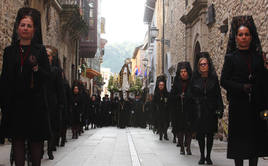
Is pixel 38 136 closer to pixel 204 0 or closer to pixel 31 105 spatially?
pixel 31 105

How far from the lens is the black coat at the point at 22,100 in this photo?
4543mm

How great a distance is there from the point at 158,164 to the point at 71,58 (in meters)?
22.4

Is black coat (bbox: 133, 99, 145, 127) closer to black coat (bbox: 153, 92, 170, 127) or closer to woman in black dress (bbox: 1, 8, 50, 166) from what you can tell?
black coat (bbox: 153, 92, 170, 127)

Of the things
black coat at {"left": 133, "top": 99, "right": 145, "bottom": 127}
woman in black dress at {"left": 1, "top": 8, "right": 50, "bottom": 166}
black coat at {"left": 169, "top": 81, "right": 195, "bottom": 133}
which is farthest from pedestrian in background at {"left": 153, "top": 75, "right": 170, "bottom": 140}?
black coat at {"left": 133, "top": 99, "right": 145, "bottom": 127}

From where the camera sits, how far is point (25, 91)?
4.63 m

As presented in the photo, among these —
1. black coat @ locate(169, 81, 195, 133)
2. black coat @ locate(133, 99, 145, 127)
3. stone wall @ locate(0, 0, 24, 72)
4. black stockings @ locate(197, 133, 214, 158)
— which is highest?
stone wall @ locate(0, 0, 24, 72)

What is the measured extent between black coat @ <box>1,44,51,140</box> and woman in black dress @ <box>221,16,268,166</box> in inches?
92.2

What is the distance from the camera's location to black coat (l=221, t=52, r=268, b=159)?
206 inches

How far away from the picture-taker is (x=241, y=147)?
207 inches

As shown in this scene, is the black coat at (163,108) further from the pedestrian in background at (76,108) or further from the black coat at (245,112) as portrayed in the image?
the black coat at (245,112)

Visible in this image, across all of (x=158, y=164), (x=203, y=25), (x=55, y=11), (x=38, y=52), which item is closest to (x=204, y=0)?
(x=203, y=25)

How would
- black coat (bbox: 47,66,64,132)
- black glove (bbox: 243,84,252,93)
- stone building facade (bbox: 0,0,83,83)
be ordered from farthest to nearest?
stone building facade (bbox: 0,0,83,83) < black coat (bbox: 47,66,64,132) < black glove (bbox: 243,84,252,93)

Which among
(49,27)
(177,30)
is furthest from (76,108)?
(177,30)

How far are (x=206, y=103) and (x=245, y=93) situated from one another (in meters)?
2.35
